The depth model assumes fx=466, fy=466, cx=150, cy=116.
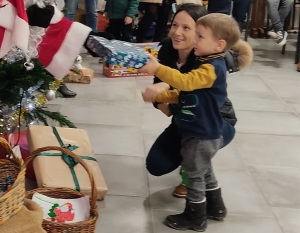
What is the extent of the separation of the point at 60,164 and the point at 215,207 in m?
0.63

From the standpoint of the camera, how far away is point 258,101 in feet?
10.6

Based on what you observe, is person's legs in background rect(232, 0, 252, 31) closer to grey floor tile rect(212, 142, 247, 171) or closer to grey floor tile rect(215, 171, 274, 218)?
grey floor tile rect(212, 142, 247, 171)

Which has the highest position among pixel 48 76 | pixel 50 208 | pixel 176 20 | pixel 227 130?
pixel 176 20

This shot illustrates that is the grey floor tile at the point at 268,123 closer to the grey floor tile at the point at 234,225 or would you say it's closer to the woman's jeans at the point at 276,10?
the grey floor tile at the point at 234,225

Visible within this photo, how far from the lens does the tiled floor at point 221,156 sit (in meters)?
1.83

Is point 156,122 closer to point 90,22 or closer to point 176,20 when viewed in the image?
point 176,20

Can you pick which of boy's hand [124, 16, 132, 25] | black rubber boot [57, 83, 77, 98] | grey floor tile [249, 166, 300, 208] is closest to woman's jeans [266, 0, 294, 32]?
boy's hand [124, 16, 132, 25]

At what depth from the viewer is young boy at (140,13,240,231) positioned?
5.12 ft

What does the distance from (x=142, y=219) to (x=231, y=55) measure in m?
0.72

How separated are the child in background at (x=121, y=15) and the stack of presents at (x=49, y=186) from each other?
2.01 m

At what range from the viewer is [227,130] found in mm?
1884

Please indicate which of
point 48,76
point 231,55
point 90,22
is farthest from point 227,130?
point 90,22

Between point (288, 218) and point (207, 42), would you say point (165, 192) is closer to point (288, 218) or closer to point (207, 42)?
point (288, 218)

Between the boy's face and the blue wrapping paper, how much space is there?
230 millimetres
